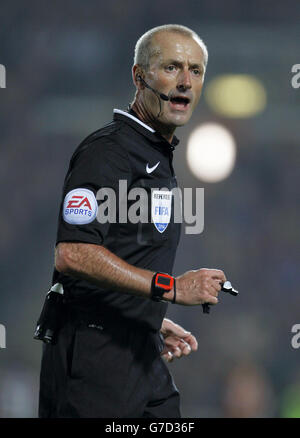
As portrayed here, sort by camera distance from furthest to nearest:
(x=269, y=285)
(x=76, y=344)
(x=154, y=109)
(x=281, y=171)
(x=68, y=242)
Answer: (x=281, y=171), (x=269, y=285), (x=154, y=109), (x=76, y=344), (x=68, y=242)

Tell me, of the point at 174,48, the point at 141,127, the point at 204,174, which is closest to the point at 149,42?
the point at 174,48

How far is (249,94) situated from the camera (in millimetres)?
8930

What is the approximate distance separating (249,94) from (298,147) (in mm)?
855

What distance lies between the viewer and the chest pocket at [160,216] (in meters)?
2.70

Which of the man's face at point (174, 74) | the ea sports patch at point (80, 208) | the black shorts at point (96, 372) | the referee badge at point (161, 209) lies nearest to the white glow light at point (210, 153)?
the man's face at point (174, 74)

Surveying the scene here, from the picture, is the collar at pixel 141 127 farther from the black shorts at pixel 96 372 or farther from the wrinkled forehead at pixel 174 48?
the black shorts at pixel 96 372

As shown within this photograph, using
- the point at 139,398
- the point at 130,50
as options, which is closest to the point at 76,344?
the point at 139,398

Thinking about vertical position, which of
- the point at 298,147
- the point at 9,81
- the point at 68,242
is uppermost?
the point at 9,81

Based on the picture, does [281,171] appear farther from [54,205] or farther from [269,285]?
[54,205]

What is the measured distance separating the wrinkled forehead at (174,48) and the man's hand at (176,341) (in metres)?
1.09

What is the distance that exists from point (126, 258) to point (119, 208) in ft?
0.66

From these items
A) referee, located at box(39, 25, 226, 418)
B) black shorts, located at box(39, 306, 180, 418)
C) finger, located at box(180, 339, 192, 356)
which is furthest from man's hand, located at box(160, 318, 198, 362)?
black shorts, located at box(39, 306, 180, 418)

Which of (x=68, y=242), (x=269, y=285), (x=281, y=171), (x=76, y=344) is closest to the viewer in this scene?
(x=68, y=242)

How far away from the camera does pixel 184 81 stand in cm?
284
